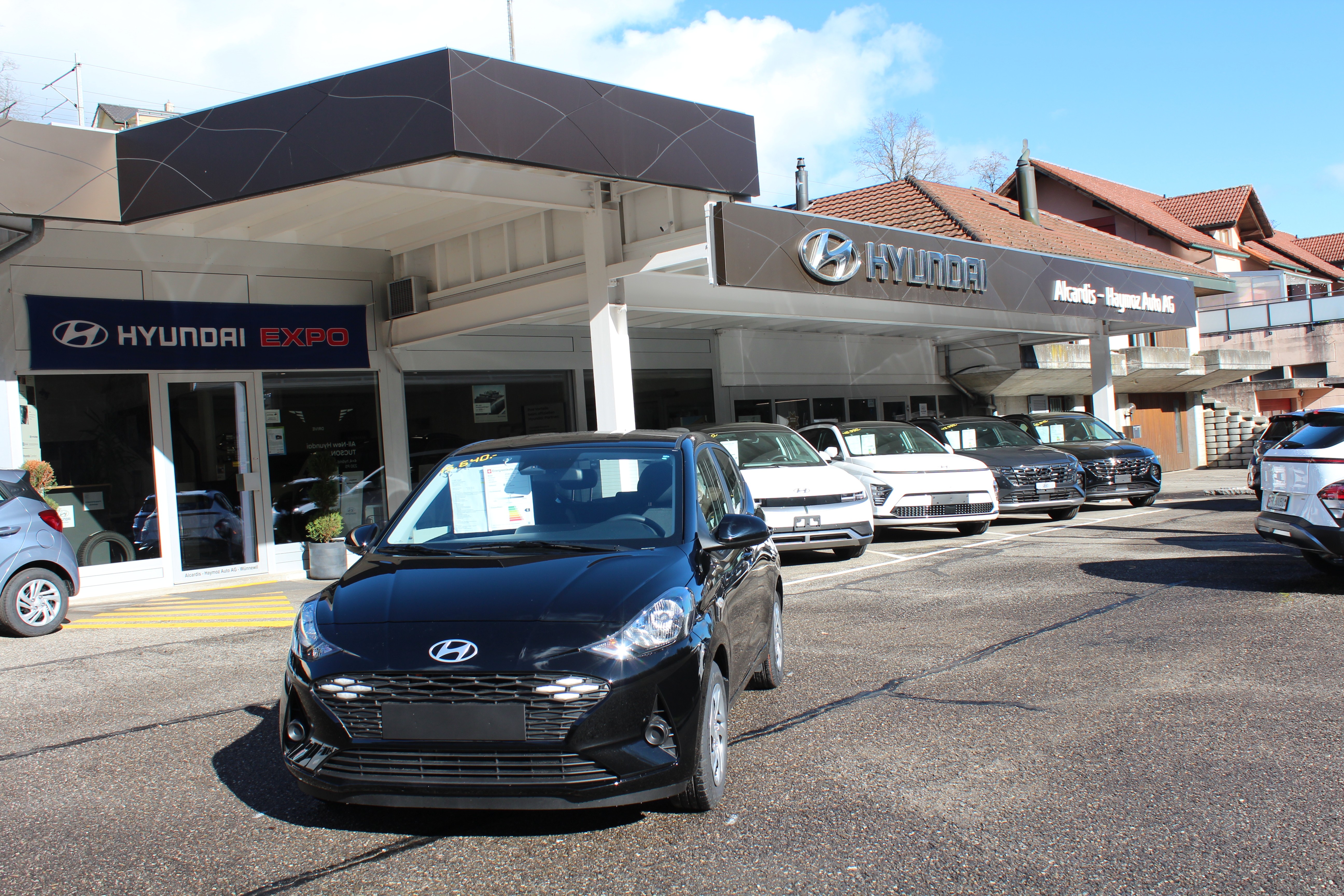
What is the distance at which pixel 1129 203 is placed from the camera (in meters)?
39.8

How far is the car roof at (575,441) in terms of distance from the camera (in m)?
5.23

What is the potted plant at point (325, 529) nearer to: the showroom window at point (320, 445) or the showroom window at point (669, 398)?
the showroom window at point (320, 445)

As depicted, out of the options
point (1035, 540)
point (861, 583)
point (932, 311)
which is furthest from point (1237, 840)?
point (932, 311)

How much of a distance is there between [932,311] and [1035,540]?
681 cm

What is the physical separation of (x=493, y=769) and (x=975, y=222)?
23030 millimetres

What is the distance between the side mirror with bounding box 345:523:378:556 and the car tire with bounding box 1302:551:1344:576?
8.09 meters

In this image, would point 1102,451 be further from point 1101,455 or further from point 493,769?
point 493,769

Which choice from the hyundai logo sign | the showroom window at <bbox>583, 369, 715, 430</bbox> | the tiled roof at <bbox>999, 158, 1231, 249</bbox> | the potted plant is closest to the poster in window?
the showroom window at <bbox>583, 369, 715, 430</bbox>

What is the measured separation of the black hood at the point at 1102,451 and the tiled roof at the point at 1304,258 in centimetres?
3561

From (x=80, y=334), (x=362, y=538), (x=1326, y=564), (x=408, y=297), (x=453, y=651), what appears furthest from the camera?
(x=408, y=297)

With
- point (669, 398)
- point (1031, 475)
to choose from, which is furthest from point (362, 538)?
point (669, 398)

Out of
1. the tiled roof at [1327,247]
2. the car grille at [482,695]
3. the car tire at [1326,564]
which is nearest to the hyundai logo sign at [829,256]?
the car tire at [1326,564]

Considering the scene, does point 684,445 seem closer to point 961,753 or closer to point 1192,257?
point 961,753

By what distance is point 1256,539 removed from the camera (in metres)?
12.3
